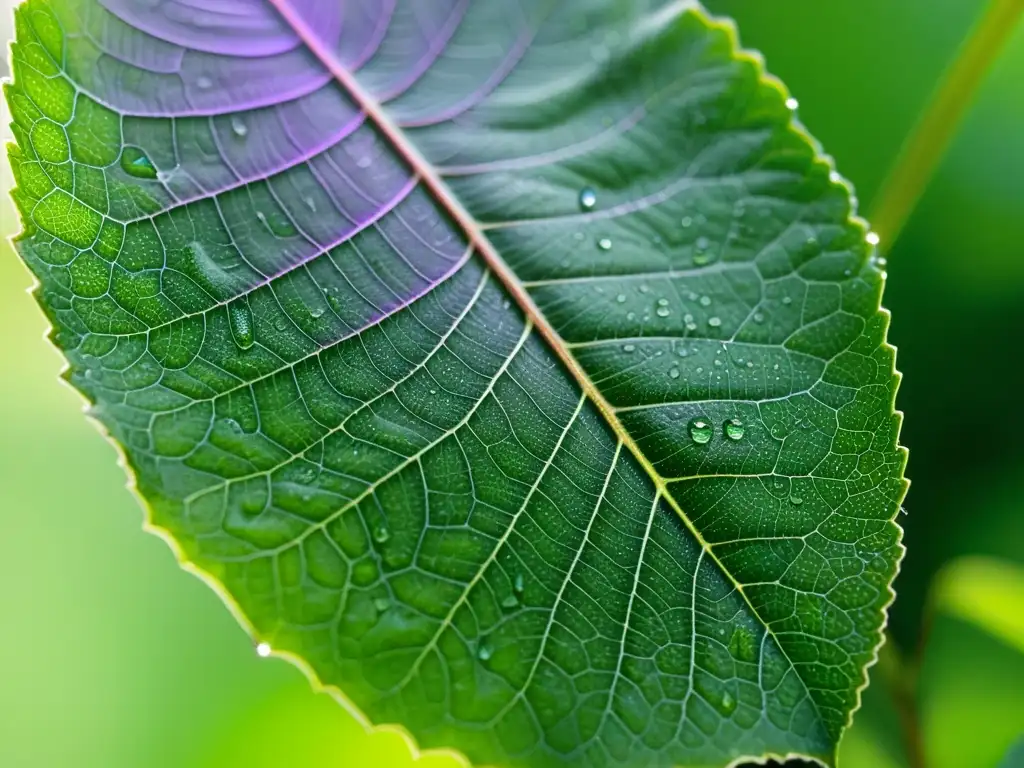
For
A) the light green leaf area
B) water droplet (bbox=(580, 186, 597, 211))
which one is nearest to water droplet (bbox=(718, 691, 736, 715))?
the light green leaf area

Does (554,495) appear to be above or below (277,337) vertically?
below

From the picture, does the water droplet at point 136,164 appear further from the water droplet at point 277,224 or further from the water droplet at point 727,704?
the water droplet at point 727,704

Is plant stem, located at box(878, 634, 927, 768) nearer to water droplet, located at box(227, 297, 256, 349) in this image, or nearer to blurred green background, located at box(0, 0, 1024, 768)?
blurred green background, located at box(0, 0, 1024, 768)

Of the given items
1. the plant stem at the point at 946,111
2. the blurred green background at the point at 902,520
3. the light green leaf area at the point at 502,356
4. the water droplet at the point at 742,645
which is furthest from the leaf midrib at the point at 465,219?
the blurred green background at the point at 902,520

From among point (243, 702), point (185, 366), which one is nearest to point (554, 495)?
point (185, 366)

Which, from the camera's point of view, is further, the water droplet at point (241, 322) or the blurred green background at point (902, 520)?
the blurred green background at point (902, 520)

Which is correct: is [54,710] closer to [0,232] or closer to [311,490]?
[0,232]

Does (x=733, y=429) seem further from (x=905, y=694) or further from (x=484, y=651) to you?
(x=905, y=694)
